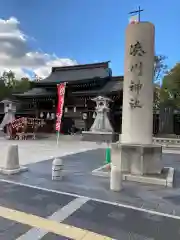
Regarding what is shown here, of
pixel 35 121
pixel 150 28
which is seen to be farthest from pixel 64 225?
pixel 35 121

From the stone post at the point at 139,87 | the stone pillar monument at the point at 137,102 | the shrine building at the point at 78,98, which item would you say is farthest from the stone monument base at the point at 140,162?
the shrine building at the point at 78,98

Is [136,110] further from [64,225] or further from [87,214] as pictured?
[64,225]

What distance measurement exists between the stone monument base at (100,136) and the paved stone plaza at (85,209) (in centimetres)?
1406

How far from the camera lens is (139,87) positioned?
21.6 feet

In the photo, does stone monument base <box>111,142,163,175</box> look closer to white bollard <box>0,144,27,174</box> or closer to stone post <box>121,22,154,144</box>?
stone post <box>121,22,154,144</box>

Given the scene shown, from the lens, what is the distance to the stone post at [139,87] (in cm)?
653

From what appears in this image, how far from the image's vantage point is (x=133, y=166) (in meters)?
6.41

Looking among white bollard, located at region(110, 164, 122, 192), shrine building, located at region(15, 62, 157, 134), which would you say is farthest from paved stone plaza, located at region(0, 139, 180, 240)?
shrine building, located at region(15, 62, 157, 134)

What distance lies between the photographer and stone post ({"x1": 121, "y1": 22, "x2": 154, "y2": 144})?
6531 millimetres

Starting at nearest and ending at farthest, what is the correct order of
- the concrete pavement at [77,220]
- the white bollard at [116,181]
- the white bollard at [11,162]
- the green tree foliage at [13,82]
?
the concrete pavement at [77,220] < the white bollard at [116,181] < the white bollard at [11,162] < the green tree foliage at [13,82]

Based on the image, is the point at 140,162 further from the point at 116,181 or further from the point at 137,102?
the point at 137,102

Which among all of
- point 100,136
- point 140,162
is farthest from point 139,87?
point 100,136

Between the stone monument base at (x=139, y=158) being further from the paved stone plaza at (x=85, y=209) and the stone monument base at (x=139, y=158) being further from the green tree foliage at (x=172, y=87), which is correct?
the green tree foliage at (x=172, y=87)

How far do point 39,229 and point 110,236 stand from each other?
1.02 m
